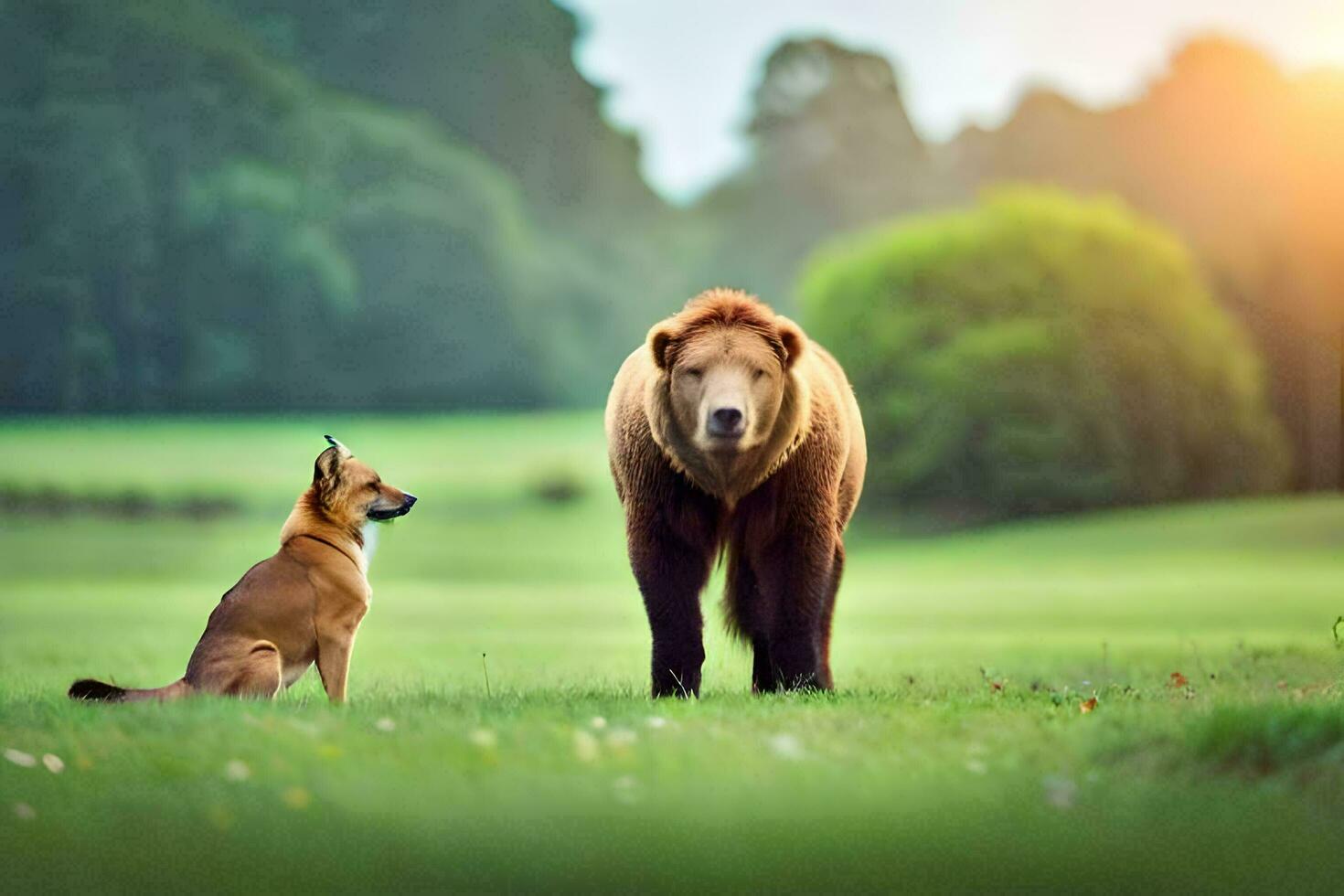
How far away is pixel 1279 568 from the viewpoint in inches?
861

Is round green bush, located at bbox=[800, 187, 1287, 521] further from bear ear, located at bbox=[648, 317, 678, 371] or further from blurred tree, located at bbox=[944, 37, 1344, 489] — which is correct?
bear ear, located at bbox=[648, 317, 678, 371]

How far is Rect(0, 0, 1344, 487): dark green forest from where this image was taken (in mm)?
26500

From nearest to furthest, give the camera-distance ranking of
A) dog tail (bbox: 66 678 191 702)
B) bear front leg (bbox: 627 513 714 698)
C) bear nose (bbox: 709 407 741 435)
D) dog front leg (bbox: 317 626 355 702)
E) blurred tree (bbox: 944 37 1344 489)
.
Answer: dog tail (bbox: 66 678 191 702)
bear nose (bbox: 709 407 741 435)
dog front leg (bbox: 317 626 355 702)
bear front leg (bbox: 627 513 714 698)
blurred tree (bbox: 944 37 1344 489)

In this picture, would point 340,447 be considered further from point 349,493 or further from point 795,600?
point 795,600

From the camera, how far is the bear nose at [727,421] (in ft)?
21.0

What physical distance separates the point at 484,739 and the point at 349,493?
206 cm

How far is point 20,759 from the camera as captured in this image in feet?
17.0

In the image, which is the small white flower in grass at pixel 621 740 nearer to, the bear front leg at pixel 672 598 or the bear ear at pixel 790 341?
the bear front leg at pixel 672 598

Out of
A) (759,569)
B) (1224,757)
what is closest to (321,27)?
(759,569)

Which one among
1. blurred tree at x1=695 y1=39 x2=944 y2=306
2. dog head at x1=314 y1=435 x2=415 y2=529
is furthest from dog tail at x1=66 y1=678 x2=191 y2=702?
blurred tree at x1=695 y1=39 x2=944 y2=306

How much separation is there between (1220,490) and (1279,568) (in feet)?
33.9

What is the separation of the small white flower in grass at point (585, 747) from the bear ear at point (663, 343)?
2.21 meters

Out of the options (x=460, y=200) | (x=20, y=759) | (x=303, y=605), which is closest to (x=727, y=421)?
(x=303, y=605)

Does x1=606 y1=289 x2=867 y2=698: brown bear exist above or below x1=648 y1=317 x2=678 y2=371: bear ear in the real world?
below
